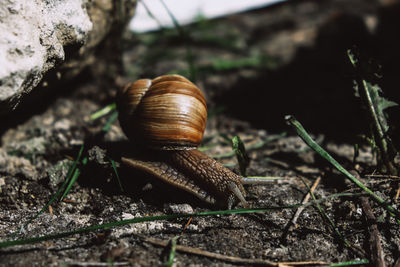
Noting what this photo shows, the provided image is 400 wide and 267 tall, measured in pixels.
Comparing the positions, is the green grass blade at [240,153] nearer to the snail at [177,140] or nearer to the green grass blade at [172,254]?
the snail at [177,140]

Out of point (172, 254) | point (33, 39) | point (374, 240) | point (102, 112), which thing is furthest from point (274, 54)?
point (172, 254)

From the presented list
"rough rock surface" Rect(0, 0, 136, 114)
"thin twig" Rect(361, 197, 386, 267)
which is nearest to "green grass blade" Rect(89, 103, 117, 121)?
"rough rock surface" Rect(0, 0, 136, 114)

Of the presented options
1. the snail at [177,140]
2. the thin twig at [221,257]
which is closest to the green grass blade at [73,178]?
the snail at [177,140]

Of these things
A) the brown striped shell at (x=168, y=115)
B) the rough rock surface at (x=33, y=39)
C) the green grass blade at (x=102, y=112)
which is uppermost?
the rough rock surface at (x=33, y=39)

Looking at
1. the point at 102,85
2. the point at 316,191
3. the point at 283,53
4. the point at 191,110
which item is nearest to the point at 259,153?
the point at 316,191

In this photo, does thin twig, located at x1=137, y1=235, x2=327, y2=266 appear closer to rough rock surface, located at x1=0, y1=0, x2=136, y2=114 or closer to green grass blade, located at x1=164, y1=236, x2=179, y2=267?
green grass blade, located at x1=164, y1=236, x2=179, y2=267
